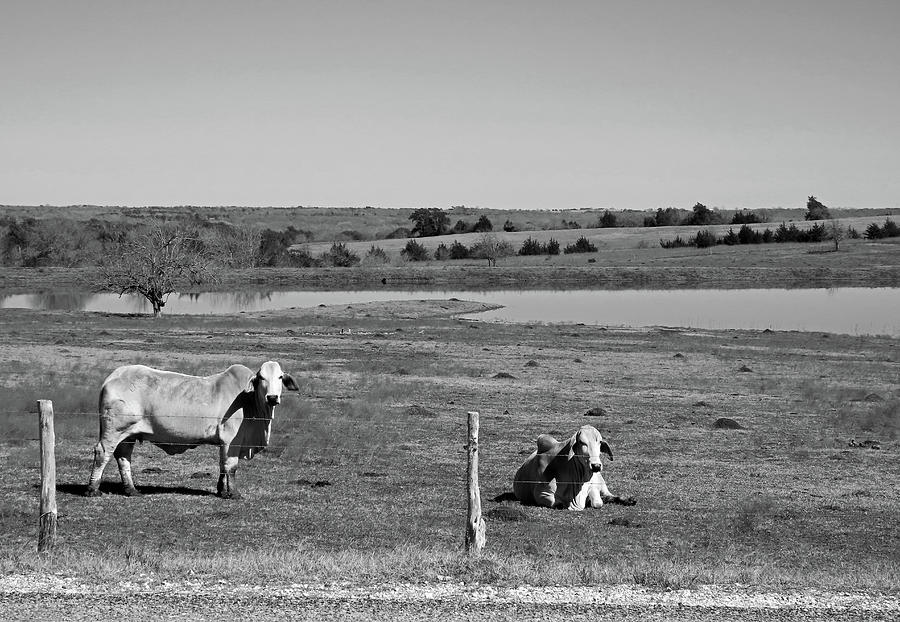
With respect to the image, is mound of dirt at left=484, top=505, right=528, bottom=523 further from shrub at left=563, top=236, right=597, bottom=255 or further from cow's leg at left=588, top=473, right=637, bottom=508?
shrub at left=563, top=236, right=597, bottom=255

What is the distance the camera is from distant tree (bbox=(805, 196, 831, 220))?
16999 cm

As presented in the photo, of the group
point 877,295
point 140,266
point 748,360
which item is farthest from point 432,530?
point 877,295

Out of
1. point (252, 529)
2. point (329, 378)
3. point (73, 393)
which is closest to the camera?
point (252, 529)

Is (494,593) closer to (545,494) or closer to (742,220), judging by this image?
(545,494)

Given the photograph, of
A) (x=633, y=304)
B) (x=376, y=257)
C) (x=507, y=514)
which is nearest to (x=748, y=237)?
(x=376, y=257)

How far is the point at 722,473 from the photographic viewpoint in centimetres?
1816

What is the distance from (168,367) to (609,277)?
251ft

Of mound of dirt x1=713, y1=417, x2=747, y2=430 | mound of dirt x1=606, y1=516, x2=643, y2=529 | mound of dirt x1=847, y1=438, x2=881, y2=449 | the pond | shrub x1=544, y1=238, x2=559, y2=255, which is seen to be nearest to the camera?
mound of dirt x1=606, y1=516, x2=643, y2=529

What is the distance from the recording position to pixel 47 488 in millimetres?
11234

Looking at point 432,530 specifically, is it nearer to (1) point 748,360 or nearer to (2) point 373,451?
(2) point 373,451

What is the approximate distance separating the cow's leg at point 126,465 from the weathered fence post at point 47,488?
368cm

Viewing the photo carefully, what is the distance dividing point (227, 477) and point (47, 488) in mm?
3969

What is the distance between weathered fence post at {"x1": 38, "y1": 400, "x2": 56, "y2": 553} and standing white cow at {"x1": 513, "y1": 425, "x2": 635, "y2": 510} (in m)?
6.65

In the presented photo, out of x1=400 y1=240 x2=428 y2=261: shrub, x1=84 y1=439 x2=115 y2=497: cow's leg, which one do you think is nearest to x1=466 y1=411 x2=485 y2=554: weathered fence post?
x1=84 y1=439 x2=115 y2=497: cow's leg
